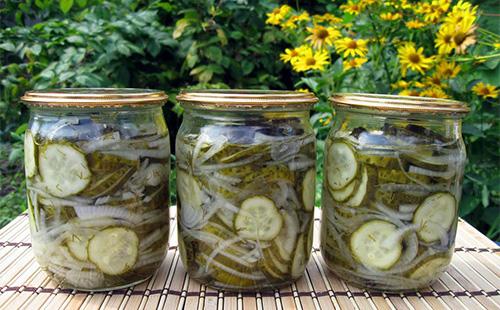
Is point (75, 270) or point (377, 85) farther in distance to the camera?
point (377, 85)

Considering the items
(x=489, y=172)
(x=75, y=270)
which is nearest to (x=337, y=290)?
(x=75, y=270)

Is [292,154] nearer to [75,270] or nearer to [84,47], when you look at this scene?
[75,270]

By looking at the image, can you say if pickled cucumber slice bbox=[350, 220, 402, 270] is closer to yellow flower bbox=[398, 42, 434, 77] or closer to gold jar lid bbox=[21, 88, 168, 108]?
gold jar lid bbox=[21, 88, 168, 108]

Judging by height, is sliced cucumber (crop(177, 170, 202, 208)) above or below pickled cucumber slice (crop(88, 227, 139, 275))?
above

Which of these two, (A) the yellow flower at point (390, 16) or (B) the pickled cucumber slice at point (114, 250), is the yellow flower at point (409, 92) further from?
(B) the pickled cucumber slice at point (114, 250)

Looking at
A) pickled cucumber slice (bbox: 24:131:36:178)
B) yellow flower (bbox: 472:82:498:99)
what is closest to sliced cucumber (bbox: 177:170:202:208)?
pickled cucumber slice (bbox: 24:131:36:178)
